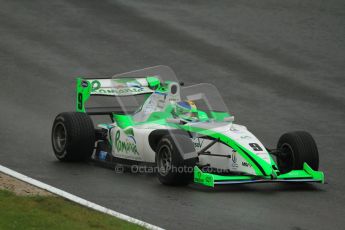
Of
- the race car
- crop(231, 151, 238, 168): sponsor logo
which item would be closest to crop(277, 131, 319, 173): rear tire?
the race car

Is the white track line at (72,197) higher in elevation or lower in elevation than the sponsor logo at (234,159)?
lower

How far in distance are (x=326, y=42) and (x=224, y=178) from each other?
1206 cm

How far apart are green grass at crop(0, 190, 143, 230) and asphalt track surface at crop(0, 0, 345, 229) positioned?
66cm

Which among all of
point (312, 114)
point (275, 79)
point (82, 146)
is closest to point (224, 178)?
point (82, 146)

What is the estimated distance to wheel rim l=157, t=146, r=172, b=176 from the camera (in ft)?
43.4

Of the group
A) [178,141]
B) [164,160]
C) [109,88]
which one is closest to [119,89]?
[109,88]

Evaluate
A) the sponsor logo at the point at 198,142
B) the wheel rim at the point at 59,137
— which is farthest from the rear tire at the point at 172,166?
the wheel rim at the point at 59,137

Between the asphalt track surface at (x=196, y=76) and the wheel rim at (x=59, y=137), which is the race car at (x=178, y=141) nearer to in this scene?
the wheel rim at (x=59, y=137)

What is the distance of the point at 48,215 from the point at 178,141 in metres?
2.89

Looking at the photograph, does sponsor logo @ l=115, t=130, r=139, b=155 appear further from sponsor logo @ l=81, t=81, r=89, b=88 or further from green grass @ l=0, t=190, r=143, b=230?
green grass @ l=0, t=190, r=143, b=230

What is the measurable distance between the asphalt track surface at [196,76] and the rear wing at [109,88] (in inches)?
41.9

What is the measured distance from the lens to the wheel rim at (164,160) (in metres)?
13.2

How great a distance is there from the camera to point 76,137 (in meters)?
14.5

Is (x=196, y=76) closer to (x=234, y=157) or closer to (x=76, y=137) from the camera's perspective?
(x=76, y=137)
